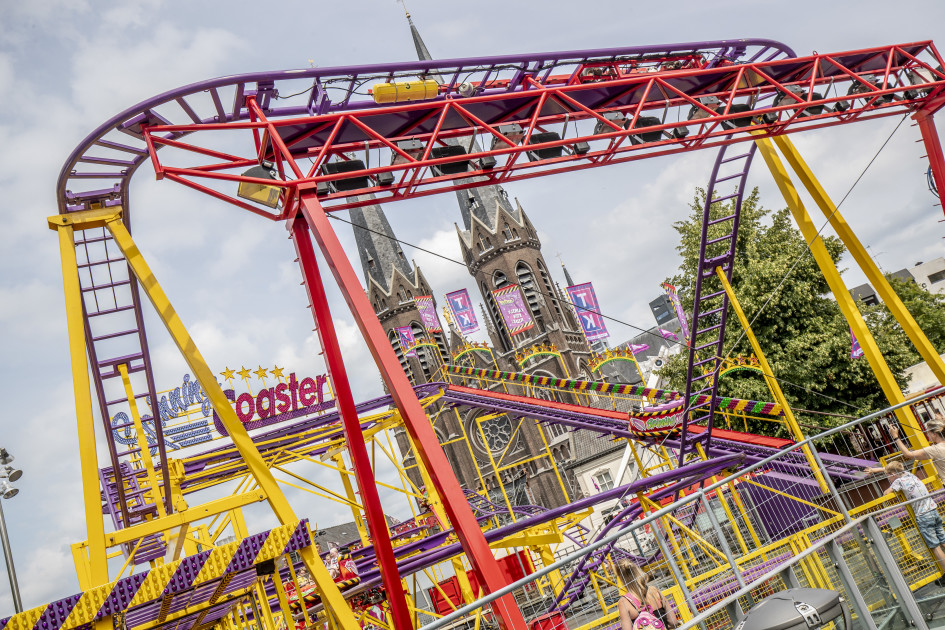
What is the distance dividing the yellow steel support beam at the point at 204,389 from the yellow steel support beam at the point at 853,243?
35.6ft

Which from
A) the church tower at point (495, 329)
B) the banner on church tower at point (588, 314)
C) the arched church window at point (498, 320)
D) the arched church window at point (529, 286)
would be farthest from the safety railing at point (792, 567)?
the arched church window at point (498, 320)

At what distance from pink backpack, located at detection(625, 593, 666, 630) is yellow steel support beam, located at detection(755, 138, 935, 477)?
8.84 metres

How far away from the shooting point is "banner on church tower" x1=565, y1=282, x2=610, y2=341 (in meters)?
37.6

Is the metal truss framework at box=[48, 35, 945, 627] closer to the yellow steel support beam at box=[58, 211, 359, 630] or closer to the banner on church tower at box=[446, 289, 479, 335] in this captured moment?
the yellow steel support beam at box=[58, 211, 359, 630]

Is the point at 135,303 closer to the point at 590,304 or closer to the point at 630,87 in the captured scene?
the point at 630,87

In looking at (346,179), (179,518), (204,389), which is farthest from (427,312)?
(204,389)

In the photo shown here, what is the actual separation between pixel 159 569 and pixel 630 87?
31.1 feet

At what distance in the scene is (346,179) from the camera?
31.1 feet

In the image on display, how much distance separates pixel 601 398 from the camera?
4688 cm

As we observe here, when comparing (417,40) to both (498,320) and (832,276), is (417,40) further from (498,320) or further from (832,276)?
(832,276)

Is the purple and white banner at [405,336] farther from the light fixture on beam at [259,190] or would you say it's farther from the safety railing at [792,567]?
the safety railing at [792,567]

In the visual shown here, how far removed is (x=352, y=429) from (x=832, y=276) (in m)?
10.2

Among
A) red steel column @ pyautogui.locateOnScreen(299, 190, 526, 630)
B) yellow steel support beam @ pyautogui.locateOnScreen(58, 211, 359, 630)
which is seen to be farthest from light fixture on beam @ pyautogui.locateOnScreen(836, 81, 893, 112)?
yellow steel support beam @ pyautogui.locateOnScreen(58, 211, 359, 630)

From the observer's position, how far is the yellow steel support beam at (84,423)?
820cm
